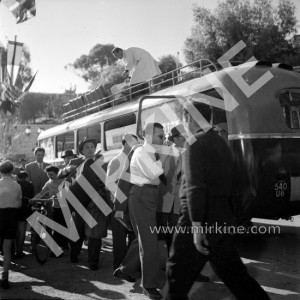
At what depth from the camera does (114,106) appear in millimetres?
8898

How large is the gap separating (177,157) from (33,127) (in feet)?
112

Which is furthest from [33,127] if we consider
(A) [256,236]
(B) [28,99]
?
(A) [256,236]

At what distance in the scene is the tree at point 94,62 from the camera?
41.1 meters

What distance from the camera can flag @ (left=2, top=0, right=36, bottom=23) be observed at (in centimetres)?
1218

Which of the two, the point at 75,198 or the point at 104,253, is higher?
the point at 75,198

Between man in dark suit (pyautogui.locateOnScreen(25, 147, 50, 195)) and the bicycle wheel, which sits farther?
man in dark suit (pyautogui.locateOnScreen(25, 147, 50, 195))

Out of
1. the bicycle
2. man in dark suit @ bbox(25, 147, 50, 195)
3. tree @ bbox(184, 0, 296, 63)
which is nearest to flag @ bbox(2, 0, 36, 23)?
man in dark suit @ bbox(25, 147, 50, 195)

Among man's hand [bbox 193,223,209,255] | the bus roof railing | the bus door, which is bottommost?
man's hand [bbox 193,223,209,255]

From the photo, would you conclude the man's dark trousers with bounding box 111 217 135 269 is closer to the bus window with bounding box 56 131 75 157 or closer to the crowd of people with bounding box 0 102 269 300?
the crowd of people with bounding box 0 102 269 300

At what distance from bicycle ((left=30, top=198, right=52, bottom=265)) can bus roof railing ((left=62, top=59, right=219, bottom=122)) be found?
3.05 metres

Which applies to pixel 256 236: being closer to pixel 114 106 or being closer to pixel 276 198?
pixel 276 198

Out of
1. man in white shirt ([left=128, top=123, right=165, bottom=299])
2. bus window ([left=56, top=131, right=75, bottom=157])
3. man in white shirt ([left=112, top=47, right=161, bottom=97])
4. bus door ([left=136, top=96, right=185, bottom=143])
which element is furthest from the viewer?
bus window ([left=56, top=131, right=75, bottom=157])

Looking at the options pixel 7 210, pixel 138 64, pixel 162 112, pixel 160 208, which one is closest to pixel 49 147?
pixel 138 64

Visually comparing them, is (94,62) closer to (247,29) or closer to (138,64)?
(247,29)
